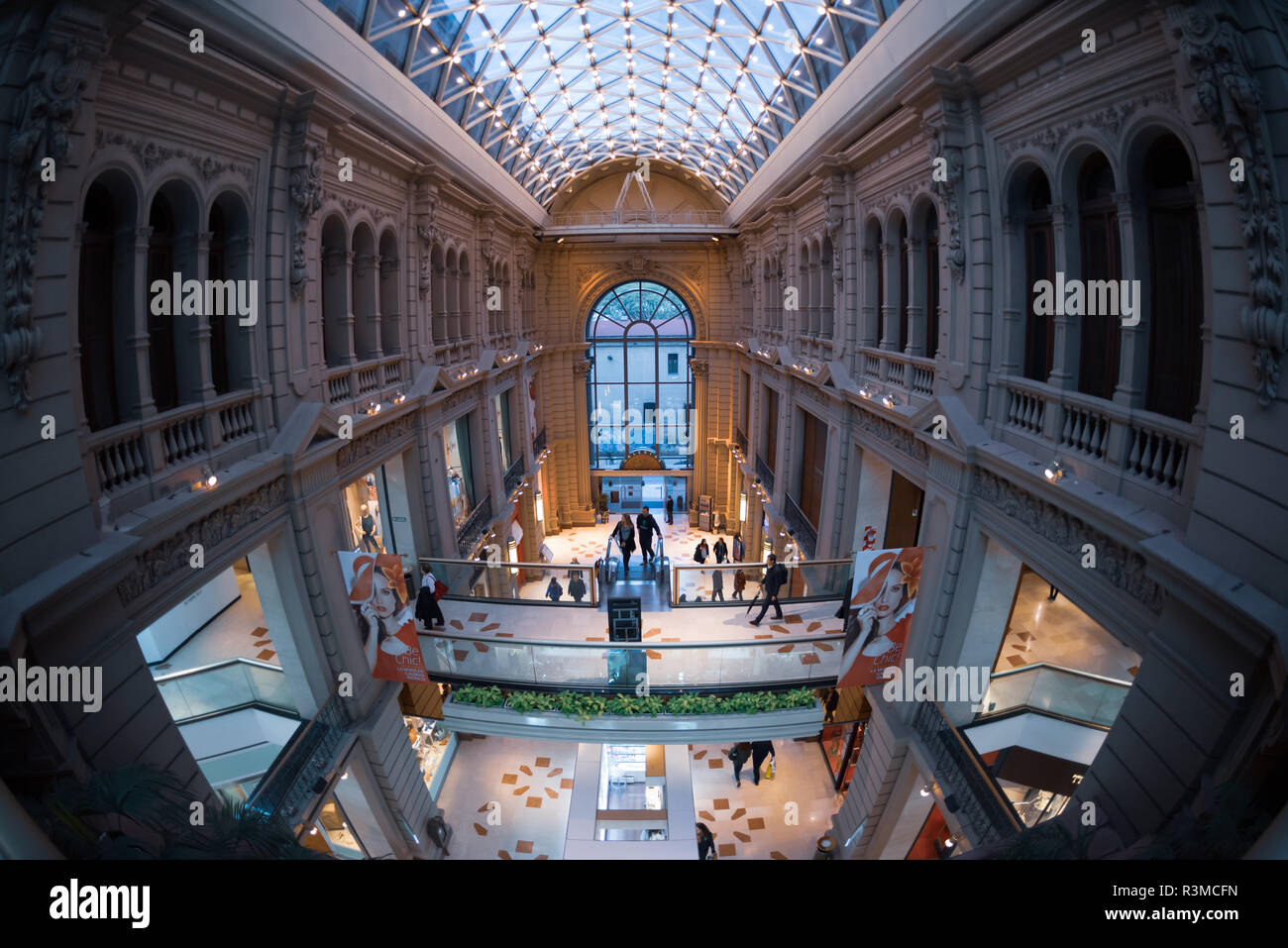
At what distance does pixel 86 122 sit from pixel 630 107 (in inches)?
917

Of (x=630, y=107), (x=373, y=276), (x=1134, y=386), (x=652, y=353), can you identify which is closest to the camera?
(x=1134, y=386)

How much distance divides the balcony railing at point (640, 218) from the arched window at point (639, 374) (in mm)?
3911

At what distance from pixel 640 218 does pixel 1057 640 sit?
88.4ft

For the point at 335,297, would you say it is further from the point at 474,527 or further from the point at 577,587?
the point at 474,527

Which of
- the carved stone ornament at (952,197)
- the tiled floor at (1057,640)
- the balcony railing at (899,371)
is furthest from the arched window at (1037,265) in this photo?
the tiled floor at (1057,640)

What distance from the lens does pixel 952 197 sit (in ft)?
32.3

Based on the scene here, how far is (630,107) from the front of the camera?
86.4 feet

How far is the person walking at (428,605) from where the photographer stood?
13633 millimetres

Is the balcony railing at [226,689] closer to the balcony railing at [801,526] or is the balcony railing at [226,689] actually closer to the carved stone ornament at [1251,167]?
the carved stone ornament at [1251,167]

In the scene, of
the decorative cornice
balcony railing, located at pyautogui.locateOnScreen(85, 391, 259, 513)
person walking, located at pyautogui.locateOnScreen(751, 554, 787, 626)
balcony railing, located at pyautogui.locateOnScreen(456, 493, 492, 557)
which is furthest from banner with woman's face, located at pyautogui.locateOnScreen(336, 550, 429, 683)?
the decorative cornice

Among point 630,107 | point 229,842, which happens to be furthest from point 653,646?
point 630,107

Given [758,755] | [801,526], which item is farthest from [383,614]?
[801,526]

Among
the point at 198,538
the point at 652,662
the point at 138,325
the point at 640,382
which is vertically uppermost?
the point at 138,325
